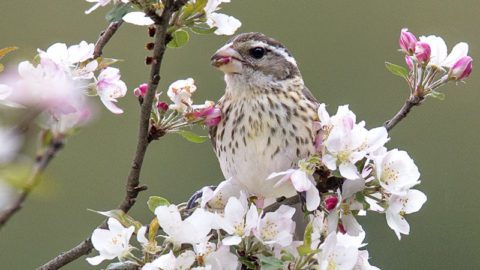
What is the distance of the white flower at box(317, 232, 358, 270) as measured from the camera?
2227 millimetres

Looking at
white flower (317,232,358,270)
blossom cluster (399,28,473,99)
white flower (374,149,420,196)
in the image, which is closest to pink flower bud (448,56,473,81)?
blossom cluster (399,28,473,99)

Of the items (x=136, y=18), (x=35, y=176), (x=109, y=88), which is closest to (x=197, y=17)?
(x=136, y=18)

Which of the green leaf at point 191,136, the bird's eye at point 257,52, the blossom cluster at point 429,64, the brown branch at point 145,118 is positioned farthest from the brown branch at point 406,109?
the bird's eye at point 257,52

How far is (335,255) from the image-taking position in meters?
2.25

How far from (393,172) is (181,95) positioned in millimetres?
522

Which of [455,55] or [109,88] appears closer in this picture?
[109,88]

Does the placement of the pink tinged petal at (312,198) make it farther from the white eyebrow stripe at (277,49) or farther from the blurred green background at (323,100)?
the blurred green background at (323,100)

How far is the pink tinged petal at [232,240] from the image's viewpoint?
2230 millimetres

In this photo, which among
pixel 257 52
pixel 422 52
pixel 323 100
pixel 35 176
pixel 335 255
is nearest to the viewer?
pixel 35 176

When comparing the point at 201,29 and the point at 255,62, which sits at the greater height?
the point at 201,29

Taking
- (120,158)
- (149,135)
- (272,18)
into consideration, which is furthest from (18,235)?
(149,135)

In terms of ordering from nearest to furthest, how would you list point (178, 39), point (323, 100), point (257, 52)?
point (178, 39), point (257, 52), point (323, 100)

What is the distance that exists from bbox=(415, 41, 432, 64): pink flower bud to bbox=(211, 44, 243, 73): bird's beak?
692mm

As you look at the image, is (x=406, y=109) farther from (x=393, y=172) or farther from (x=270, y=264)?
(x=270, y=264)
